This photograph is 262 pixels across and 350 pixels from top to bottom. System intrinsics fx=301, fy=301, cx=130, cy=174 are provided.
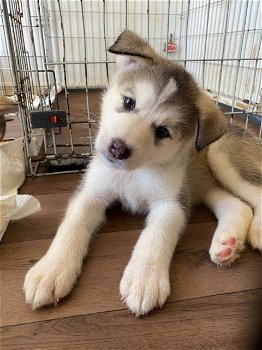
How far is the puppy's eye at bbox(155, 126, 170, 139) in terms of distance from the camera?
1.15 metres

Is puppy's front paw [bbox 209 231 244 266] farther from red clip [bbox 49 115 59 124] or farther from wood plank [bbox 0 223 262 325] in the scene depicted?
red clip [bbox 49 115 59 124]

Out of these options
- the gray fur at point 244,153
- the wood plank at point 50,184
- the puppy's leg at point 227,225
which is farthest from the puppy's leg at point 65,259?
the gray fur at point 244,153

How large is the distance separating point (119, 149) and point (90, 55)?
3.98 m

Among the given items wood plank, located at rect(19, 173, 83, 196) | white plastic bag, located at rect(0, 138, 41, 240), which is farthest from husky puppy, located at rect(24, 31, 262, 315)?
wood plank, located at rect(19, 173, 83, 196)

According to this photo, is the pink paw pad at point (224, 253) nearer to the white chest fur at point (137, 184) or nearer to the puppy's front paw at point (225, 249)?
the puppy's front paw at point (225, 249)

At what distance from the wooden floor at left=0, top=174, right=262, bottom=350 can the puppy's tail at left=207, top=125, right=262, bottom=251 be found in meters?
0.31

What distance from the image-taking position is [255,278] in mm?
1142

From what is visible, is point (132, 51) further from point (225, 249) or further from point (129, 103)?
point (225, 249)

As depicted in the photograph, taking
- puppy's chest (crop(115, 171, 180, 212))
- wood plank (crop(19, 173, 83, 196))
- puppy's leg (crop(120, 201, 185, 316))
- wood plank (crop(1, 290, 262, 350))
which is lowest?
wood plank (crop(1, 290, 262, 350))

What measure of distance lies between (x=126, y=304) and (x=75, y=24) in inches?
174

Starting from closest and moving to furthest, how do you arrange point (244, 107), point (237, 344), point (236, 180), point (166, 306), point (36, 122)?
point (237, 344), point (166, 306), point (236, 180), point (36, 122), point (244, 107)

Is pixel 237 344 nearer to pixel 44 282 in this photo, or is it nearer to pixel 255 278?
pixel 255 278

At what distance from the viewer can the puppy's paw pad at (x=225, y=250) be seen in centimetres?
117

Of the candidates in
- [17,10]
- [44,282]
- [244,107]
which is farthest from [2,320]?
[244,107]
